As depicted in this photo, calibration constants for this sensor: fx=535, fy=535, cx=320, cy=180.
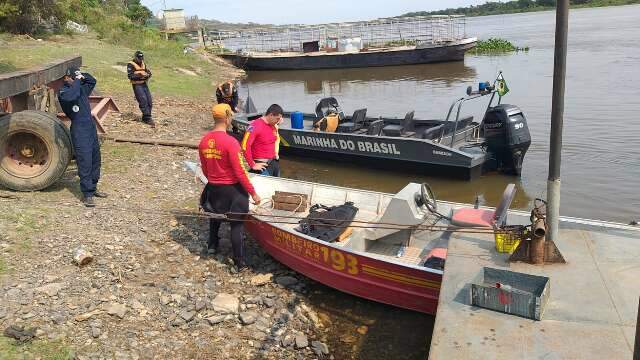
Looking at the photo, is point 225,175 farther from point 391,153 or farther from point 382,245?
point 391,153

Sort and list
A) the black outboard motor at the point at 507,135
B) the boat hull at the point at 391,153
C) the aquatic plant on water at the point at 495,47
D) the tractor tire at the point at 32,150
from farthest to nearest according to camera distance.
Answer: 1. the aquatic plant on water at the point at 495,47
2. the boat hull at the point at 391,153
3. the black outboard motor at the point at 507,135
4. the tractor tire at the point at 32,150

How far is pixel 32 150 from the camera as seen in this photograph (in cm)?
805

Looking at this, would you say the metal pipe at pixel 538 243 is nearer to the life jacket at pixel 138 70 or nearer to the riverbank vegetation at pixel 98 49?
the life jacket at pixel 138 70

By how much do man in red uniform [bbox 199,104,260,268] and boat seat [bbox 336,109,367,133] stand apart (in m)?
6.54

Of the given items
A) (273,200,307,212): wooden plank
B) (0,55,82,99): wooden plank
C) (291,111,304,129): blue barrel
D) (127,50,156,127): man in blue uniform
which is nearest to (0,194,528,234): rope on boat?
(273,200,307,212): wooden plank

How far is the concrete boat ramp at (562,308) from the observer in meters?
3.72

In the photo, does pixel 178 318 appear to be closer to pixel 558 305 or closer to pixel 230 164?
pixel 230 164

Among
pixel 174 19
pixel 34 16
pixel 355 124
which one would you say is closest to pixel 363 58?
pixel 34 16

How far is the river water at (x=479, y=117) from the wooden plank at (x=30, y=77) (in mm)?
5143

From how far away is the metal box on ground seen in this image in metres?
4.04

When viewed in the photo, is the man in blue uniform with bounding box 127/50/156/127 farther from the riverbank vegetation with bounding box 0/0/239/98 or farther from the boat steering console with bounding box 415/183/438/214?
the boat steering console with bounding box 415/183/438/214

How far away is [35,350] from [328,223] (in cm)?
349

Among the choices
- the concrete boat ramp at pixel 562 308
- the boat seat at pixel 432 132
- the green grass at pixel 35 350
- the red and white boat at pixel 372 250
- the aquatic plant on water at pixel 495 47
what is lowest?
the green grass at pixel 35 350

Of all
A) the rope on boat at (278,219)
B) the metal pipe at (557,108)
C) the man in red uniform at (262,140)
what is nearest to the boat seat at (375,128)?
the man in red uniform at (262,140)
